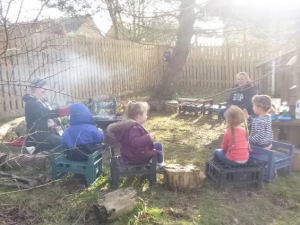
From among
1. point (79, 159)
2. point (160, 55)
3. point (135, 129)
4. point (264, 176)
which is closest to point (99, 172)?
point (79, 159)

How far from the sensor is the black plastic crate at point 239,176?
383 centimetres

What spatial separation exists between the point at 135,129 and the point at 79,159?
87 cm

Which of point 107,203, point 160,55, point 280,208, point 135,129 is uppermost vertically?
point 160,55

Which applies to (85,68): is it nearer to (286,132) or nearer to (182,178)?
(286,132)

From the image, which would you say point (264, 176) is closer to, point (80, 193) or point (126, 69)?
point (80, 193)

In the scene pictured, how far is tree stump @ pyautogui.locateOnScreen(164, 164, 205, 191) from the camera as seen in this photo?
12.6 feet

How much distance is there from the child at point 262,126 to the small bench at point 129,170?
1566 mm

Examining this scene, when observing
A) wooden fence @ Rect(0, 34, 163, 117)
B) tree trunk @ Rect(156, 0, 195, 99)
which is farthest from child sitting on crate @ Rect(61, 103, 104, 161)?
tree trunk @ Rect(156, 0, 195, 99)

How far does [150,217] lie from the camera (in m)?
3.27

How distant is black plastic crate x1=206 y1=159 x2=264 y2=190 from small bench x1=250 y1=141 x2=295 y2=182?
0.24 metres

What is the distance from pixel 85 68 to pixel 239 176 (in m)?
7.87

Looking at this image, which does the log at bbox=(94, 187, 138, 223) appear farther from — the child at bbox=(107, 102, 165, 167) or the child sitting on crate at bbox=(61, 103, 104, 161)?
the child sitting on crate at bbox=(61, 103, 104, 161)

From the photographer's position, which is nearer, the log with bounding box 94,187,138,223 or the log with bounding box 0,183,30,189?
the log with bounding box 94,187,138,223

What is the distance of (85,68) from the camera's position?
10664mm
